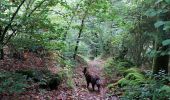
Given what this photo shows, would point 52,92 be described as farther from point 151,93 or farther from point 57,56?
point 57,56

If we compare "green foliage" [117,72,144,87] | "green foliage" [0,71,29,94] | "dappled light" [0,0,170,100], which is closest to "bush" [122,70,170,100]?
"dappled light" [0,0,170,100]

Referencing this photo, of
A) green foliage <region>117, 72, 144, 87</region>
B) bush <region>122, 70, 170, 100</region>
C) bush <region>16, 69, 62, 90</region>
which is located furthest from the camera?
green foliage <region>117, 72, 144, 87</region>

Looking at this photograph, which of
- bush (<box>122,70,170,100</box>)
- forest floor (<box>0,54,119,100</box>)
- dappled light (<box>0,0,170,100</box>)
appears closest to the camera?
bush (<box>122,70,170,100</box>)

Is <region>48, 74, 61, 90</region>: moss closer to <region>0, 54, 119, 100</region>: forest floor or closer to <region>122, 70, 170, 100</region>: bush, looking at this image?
<region>0, 54, 119, 100</region>: forest floor

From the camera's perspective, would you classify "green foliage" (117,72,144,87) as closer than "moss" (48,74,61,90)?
No

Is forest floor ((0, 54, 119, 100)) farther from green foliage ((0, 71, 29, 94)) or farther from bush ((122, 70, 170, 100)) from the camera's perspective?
bush ((122, 70, 170, 100))

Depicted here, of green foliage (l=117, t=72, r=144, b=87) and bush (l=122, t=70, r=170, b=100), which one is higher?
bush (l=122, t=70, r=170, b=100)

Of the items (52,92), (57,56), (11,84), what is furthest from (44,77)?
(57,56)

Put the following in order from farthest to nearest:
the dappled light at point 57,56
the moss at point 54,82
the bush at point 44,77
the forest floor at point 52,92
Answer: the moss at point 54,82, the bush at point 44,77, the forest floor at point 52,92, the dappled light at point 57,56

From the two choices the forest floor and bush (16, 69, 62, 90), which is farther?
bush (16, 69, 62, 90)

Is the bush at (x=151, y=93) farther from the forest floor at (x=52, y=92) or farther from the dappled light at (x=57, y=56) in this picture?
the forest floor at (x=52, y=92)

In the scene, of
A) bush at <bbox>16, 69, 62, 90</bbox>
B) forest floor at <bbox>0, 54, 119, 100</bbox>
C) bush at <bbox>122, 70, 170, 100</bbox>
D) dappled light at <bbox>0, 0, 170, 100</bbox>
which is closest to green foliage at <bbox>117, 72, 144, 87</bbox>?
dappled light at <bbox>0, 0, 170, 100</bbox>

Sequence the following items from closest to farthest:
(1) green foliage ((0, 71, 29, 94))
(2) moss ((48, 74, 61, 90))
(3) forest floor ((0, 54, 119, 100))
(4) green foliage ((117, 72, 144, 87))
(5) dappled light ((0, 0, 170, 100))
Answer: (1) green foliage ((0, 71, 29, 94)) → (5) dappled light ((0, 0, 170, 100)) → (3) forest floor ((0, 54, 119, 100)) → (2) moss ((48, 74, 61, 90)) → (4) green foliage ((117, 72, 144, 87))

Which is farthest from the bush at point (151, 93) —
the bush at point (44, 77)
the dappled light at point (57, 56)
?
the bush at point (44, 77)
